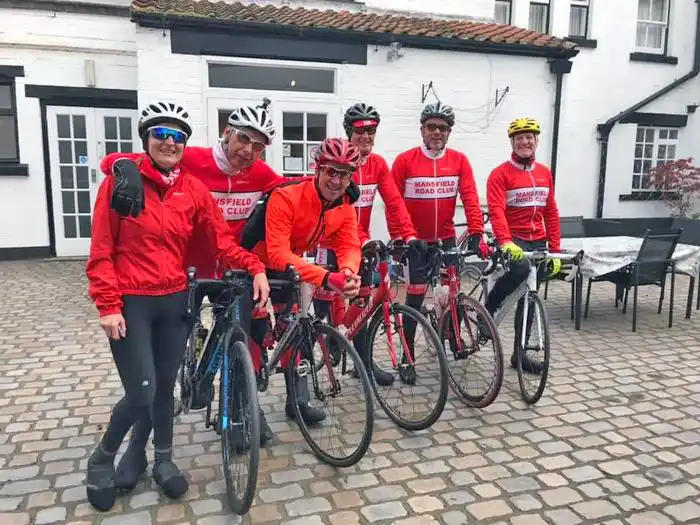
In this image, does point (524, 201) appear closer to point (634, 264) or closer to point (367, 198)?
point (367, 198)

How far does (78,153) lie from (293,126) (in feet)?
12.4

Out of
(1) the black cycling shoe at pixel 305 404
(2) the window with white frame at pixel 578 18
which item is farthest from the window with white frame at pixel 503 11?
(1) the black cycling shoe at pixel 305 404

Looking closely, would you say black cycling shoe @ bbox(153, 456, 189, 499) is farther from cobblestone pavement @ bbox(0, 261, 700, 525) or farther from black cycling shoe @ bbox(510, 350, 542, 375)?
black cycling shoe @ bbox(510, 350, 542, 375)

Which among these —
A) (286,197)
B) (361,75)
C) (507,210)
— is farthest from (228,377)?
(361,75)

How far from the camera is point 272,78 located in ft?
31.2

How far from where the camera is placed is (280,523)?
2.96 metres

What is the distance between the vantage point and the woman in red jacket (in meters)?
2.77

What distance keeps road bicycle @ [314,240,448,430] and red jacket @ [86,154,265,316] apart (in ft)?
3.49

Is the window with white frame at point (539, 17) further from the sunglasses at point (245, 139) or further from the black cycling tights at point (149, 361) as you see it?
the black cycling tights at point (149, 361)

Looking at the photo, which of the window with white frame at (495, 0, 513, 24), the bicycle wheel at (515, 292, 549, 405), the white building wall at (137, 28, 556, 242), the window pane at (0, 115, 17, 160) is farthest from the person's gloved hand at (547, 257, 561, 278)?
the window with white frame at (495, 0, 513, 24)

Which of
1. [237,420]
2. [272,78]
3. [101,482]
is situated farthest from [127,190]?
[272,78]

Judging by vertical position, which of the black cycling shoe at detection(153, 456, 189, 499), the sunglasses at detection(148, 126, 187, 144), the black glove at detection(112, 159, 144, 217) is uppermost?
the sunglasses at detection(148, 126, 187, 144)

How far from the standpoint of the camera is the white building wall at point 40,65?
979 cm

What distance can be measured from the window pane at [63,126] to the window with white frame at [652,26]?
11.8 metres
